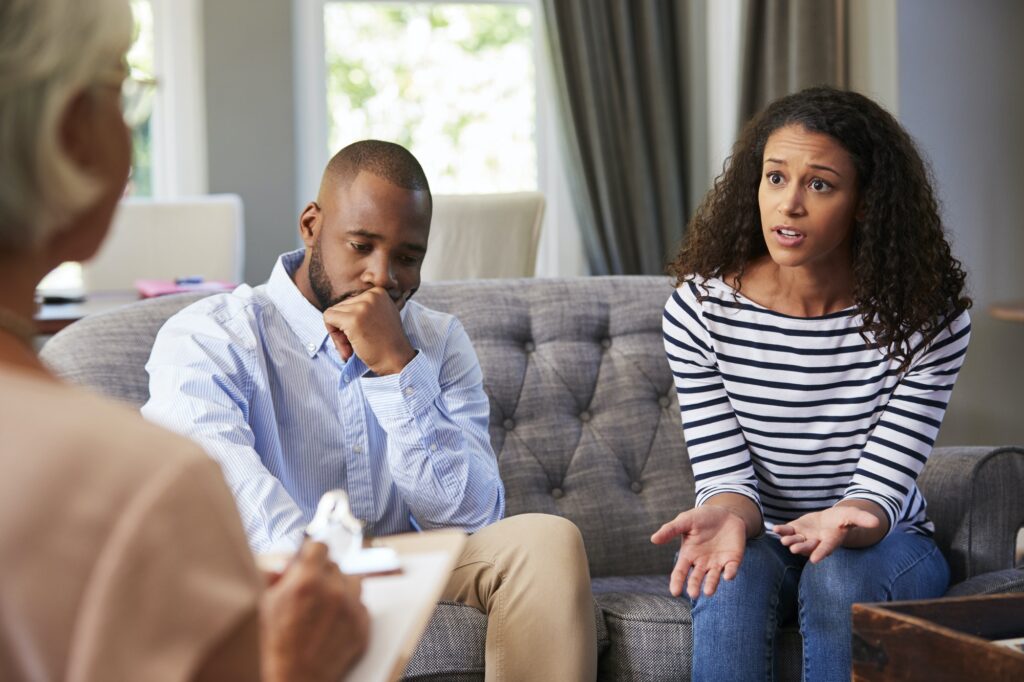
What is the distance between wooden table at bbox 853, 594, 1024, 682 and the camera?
1281 millimetres

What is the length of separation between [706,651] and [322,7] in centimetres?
384

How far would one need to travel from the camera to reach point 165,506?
484 millimetres

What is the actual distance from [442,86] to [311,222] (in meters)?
3.37

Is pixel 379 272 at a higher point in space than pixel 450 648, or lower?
higher

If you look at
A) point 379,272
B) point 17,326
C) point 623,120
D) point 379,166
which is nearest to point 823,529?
point 379,272

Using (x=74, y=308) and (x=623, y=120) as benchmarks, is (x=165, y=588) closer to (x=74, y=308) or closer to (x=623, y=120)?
(x=74, y=308)

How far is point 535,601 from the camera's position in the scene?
5.43ft

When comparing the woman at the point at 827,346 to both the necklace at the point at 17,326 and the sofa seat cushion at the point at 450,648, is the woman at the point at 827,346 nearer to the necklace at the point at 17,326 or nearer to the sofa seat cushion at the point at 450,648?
the sofa seat cushion at the point at 450,648

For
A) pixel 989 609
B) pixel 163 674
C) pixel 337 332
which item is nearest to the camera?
pixel 163 674

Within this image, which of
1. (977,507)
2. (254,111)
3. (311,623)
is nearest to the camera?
(311,623)

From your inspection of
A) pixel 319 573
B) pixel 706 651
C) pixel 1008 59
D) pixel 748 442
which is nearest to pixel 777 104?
pixel 748 442

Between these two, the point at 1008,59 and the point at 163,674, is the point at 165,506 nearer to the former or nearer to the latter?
the point at 163,674

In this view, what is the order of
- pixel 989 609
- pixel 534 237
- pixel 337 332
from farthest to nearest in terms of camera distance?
pixel 534 237
pixel 337 332
pixel 989 609

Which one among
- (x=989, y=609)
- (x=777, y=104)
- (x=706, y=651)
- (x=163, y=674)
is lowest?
(x=706, y=651)
